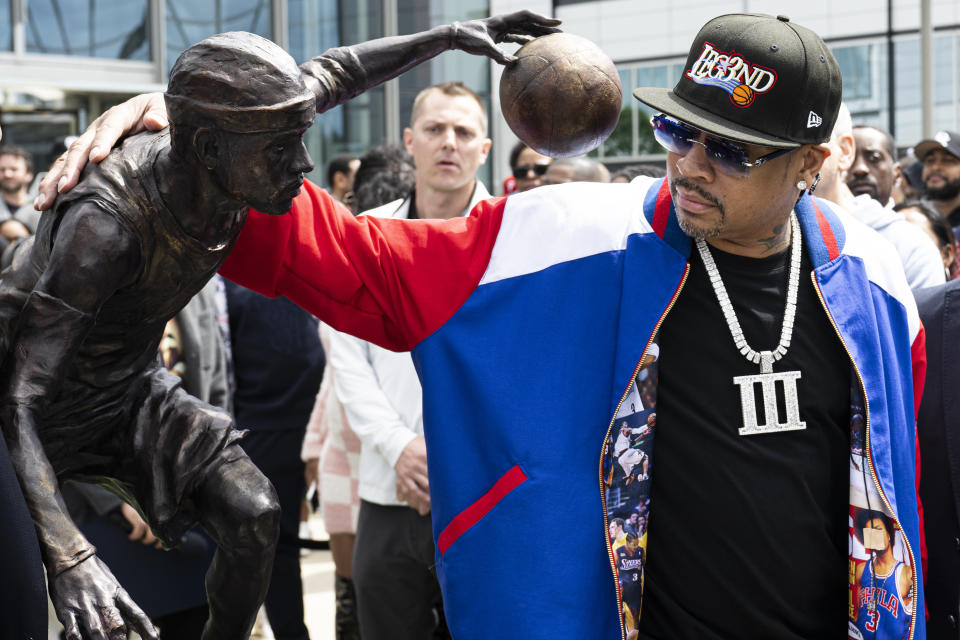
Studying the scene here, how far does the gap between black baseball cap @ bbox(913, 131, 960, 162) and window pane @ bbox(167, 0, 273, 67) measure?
24.4 ft

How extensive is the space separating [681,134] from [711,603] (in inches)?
47.6

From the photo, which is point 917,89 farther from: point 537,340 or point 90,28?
point 537,340

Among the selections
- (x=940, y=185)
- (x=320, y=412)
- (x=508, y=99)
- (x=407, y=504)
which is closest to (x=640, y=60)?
(x=940, y=185)

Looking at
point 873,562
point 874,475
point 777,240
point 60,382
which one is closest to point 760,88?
point 777,240

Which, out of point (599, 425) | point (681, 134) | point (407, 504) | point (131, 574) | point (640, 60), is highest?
point (640, 60)

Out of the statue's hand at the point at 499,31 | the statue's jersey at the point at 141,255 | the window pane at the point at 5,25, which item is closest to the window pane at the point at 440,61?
the window pane at the point at 5,25

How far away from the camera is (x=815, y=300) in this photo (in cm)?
304

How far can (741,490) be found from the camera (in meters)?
2.90

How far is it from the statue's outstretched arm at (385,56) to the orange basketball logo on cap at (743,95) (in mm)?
606

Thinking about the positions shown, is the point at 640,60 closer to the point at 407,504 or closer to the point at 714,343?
the point at 407,504

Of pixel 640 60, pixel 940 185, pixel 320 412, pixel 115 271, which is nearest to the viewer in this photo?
pixel 115 271

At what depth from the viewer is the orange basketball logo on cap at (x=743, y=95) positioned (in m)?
2.88

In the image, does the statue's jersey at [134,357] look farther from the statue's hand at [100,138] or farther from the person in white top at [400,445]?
the person in white top at [400,445]

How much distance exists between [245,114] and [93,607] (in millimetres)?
1059
